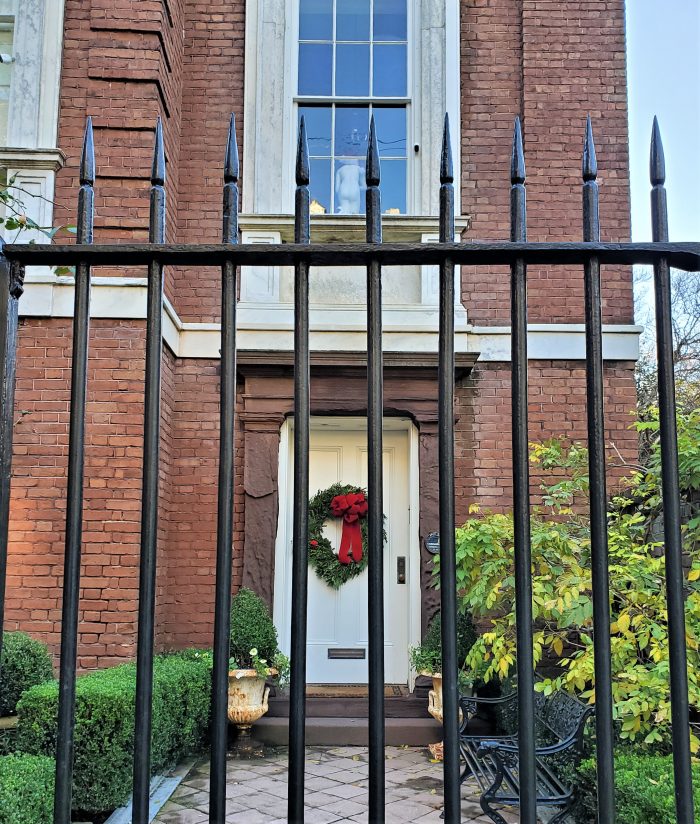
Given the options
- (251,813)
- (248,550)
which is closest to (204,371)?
(248,550)

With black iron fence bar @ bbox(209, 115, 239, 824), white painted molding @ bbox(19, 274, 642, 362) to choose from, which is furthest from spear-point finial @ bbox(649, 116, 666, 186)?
white painted molding @ bbox(19, 274, 642, 362)

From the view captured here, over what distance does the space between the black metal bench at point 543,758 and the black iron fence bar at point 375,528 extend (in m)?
→ 3.11

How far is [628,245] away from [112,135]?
6.17 meters

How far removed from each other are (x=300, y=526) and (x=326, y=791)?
4664 millimetres

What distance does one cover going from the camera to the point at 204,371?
7512mm

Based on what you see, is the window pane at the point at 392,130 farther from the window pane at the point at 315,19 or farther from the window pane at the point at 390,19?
the window pane at the point at 315,19

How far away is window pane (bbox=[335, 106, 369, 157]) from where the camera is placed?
7828 millimetres

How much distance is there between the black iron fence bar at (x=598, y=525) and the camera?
1417 mm

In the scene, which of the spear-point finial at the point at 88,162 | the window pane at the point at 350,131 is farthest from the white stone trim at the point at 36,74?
the spear-point finial at the point at 88,162

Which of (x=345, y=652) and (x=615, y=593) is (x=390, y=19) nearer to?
(x=615, y=593)

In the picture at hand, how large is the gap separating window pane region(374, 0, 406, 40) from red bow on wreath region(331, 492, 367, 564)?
4.58 m

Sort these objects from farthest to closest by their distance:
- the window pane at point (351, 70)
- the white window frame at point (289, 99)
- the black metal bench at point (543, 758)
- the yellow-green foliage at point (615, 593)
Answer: the window pane at point (351, 70)
the white window frame at point (289, 99)
the black metal bench at point (543, 758)
the yellow-green foliage at point (615, 593)

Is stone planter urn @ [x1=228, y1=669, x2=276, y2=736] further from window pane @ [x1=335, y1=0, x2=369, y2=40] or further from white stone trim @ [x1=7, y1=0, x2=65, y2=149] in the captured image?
window pane @ [x1=335, y1=0, x2=369, y2=40]

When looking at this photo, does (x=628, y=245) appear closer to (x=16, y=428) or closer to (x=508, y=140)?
(x=16, y=428)
